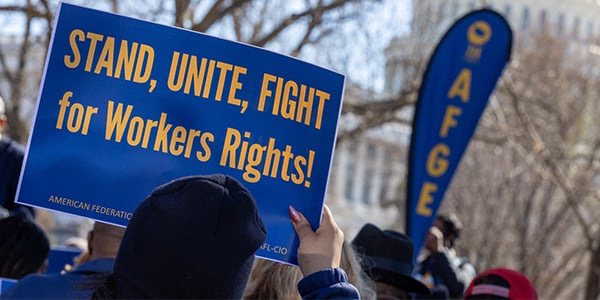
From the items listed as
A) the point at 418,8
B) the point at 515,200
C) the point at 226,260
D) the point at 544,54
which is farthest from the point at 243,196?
the point at 515,200

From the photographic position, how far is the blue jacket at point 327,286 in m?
2.61

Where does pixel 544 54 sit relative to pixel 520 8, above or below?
below

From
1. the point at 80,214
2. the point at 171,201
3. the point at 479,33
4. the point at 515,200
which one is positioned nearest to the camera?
the point at 171,201

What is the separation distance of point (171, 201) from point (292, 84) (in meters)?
1.09

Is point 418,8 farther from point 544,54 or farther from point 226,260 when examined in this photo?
point 226,260

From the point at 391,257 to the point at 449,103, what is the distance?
369 cm

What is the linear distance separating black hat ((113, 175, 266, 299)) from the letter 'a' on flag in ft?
17.1

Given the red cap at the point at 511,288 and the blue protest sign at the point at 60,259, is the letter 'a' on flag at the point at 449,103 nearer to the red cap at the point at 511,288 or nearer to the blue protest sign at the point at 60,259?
the red cap at the point at 511,288

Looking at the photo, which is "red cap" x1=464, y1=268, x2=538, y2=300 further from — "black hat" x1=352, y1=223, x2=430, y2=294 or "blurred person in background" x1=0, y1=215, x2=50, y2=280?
"blurred person in background" x1=0, y1=215, x2=50, y2=280

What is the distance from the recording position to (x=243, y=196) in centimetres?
224

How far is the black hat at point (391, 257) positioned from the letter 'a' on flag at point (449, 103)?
9.07 feet

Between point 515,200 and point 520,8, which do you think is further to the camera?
point 520,8

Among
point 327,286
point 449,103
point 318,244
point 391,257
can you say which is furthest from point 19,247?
point 449,103

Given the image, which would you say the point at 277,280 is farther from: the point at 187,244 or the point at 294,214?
the point at 187,244
